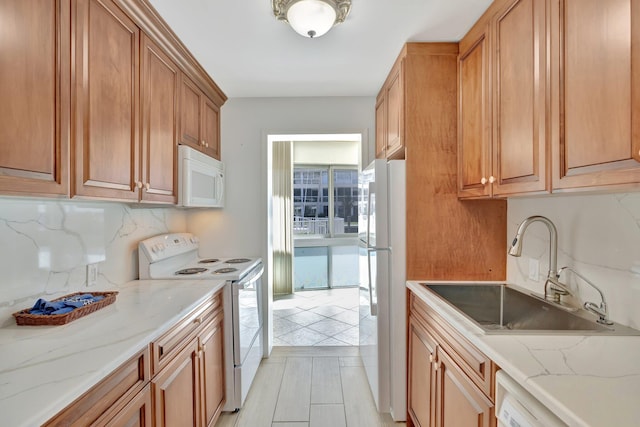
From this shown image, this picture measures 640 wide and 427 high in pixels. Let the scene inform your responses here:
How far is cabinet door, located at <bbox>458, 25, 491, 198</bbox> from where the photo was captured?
1.73 meters

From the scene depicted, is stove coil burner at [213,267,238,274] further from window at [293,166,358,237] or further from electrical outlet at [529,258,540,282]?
window at [293,166,358,237]

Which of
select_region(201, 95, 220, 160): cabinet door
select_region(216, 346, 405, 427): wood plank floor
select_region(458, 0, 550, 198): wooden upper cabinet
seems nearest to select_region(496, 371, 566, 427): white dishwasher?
select_region(458, 0, 550, 198): wooden upper cabinet

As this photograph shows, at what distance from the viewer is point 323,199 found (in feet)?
17.6

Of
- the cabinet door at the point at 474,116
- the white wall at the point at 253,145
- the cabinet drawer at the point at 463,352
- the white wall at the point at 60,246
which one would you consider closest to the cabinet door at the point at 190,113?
the white wall at the point at 253,145

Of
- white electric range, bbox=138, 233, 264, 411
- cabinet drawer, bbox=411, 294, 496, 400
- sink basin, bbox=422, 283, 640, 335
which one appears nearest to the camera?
cabinet drawer, bbox=411, 294, 496, 400

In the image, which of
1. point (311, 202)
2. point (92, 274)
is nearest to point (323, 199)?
point (311, 202)

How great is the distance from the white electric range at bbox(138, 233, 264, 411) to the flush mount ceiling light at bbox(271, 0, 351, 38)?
1.64 metres

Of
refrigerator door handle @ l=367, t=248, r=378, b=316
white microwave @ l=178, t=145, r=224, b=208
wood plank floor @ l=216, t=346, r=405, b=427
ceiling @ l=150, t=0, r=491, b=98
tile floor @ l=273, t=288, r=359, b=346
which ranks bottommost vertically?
wood plank floor @ l=216, t=346, r=405, b=427

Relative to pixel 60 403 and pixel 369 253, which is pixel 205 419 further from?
pixel 369 253

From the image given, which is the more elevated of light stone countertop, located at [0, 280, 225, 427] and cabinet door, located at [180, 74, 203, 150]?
cabinet door, located at [180, 74, 203, 150]

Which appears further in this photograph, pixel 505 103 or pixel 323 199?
pixel 323 199

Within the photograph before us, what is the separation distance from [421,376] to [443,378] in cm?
35

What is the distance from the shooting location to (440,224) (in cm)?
207

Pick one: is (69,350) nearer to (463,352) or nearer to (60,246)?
(60,246)
